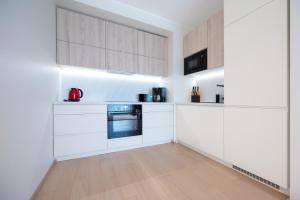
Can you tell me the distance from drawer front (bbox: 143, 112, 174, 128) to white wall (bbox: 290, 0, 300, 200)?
1741mm

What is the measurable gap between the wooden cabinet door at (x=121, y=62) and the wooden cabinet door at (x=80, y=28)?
0.23 meters

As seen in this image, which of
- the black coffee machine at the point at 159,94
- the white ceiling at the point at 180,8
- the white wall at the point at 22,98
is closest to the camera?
the white wall at the point at 22,98

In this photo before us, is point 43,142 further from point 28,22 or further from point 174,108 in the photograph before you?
point 174,108

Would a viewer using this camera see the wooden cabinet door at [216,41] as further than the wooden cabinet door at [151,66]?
No

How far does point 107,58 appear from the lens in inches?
88.8

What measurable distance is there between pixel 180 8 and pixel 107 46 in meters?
1.44

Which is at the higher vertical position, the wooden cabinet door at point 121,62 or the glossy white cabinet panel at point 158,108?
the wooden cabinet door at point 121,62

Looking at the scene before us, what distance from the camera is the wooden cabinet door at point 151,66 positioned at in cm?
257

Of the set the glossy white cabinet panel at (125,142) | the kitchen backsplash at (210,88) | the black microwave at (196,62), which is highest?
the black microwave at (196,62)

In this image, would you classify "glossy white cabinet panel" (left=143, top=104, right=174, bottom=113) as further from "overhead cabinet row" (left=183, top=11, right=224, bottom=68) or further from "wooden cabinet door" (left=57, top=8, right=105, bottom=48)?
"wooden cabinet door" (left=57, top=8, right=105, bottom=48)

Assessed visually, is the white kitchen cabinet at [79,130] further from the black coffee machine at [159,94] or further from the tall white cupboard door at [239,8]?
the tall white cupboard door at [239,8]

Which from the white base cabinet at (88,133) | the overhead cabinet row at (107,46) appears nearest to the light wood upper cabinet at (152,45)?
the overhead cabinet row at (107,46)

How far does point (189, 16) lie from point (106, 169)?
291 cm

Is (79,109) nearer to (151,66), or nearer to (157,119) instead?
(157,119)
